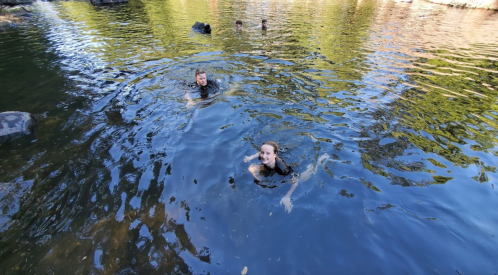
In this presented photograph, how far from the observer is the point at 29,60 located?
1291 cm

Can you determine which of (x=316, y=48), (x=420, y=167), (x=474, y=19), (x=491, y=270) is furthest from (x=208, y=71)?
(x=474, y=19)

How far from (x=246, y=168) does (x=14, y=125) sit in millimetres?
6554

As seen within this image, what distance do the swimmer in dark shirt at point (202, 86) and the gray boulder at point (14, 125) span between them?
14.8 ft

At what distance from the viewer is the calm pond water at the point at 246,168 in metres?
4.05

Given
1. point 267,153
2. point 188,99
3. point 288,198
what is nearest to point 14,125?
point 188,99

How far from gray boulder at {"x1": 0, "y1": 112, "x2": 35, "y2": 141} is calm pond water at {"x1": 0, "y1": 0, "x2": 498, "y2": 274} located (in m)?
0.34

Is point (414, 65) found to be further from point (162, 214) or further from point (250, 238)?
point (162, 214)

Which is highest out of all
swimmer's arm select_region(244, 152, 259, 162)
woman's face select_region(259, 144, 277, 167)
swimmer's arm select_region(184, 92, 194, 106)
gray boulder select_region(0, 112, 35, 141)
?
woman's face select_region(259, 144, 277, 167)

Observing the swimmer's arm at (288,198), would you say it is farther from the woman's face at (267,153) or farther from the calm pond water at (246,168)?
the woman's face at (267,153)

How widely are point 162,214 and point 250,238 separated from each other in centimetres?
170

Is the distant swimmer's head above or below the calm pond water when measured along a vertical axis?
above

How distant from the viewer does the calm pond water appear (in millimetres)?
4047

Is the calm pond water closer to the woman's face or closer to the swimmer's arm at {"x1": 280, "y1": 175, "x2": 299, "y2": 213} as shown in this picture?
the swimmer's arm at {"x1": 280, "y1": 175, "x2": 299, "y2": 213}

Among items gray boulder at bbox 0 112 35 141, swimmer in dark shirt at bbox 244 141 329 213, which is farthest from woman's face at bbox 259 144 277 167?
gray boulder at bbox 0 112 35 141
